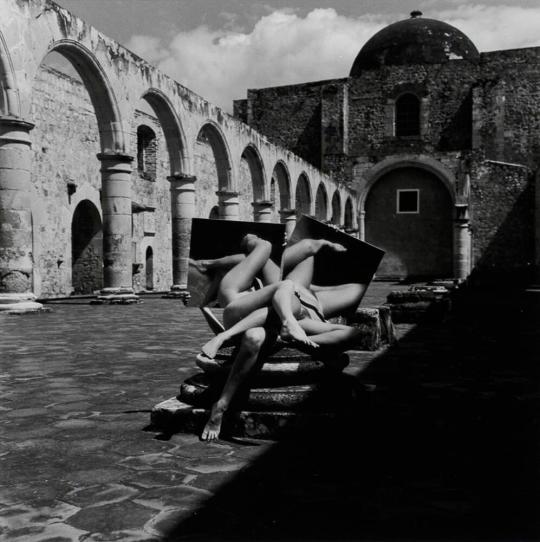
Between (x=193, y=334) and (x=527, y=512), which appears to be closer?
(x=527, y=512)

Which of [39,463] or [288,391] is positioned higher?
[288,391]

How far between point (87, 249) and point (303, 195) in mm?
9255

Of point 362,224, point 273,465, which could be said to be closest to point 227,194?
point 362,224

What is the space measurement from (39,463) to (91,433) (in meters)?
0.50

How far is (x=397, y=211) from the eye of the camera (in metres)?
29.6

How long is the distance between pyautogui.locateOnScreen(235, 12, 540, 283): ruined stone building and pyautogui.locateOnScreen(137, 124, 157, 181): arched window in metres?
9.85

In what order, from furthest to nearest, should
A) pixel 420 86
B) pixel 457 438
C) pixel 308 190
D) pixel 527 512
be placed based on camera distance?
1. pixel 420 86
2. pixel 308 190
3. pixel 457 438
4. pixel 527 512

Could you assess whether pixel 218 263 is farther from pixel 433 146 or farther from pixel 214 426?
pixel 433 146

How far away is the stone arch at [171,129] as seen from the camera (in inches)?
564

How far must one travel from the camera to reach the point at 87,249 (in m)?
18.3

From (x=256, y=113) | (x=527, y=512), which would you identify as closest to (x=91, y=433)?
(x=527, y=512)

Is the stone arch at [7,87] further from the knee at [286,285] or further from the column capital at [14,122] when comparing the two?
the knee at [286,285]

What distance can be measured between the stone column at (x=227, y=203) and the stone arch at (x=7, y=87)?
7879 mm

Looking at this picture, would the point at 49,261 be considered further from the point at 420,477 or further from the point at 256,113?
the point at 256,113
